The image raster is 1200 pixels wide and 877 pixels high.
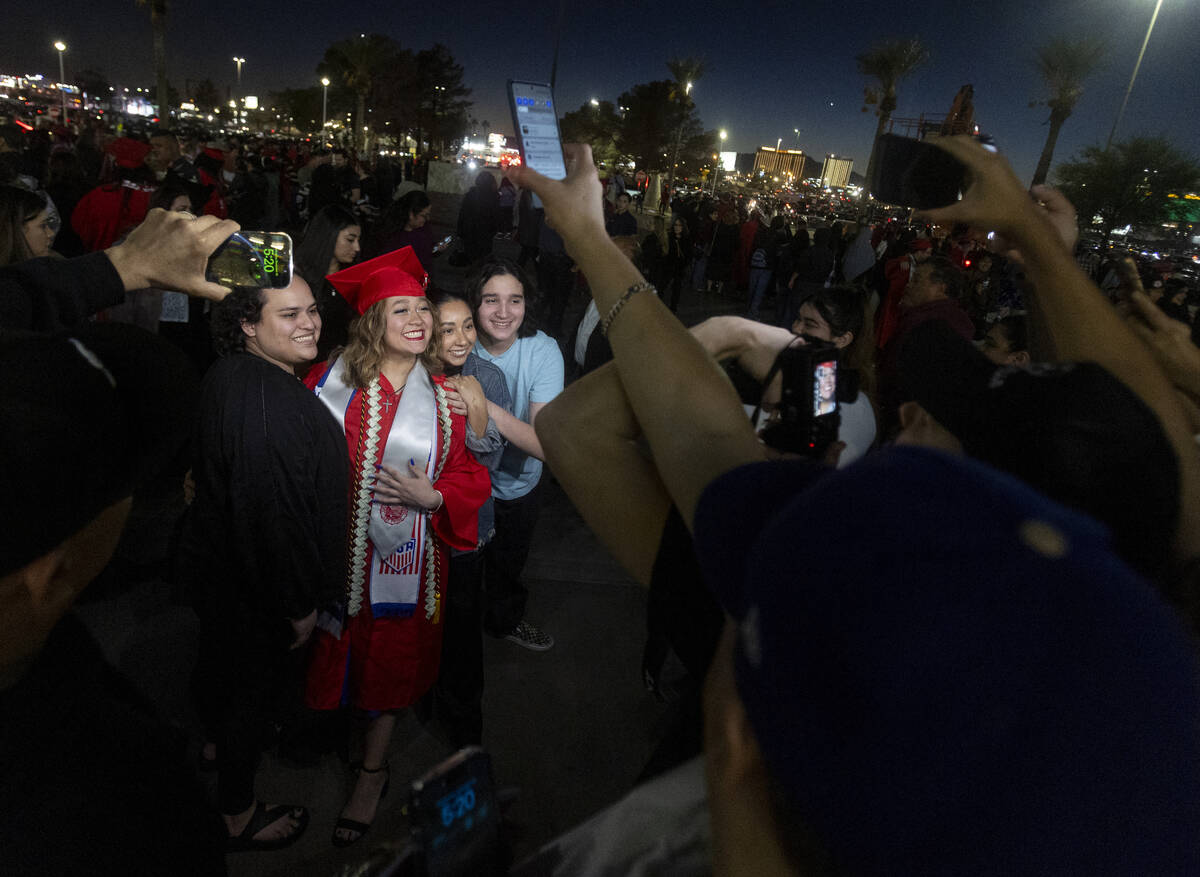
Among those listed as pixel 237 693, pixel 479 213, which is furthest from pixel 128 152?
pixel 479 213

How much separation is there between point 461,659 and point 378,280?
5.36 feet

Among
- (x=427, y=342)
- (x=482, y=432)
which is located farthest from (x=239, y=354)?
(x=482, y=432)

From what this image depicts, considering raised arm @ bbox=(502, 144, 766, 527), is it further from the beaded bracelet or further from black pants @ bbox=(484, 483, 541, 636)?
black pants @ bbox=(484, 483, 541, 636)

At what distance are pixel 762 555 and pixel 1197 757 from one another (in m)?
0.31

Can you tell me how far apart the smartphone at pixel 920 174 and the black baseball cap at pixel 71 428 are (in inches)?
58.1

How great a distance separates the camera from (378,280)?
2.70 metres

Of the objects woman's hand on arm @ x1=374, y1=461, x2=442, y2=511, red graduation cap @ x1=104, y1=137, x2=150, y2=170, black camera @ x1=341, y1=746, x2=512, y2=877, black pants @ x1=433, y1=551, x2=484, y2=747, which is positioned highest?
red graduation cap @ x1=104, y1=137, x2=150, y2=170

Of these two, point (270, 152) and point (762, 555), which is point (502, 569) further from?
point (270, 152)

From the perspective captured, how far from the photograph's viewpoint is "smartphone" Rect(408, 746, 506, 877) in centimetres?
82

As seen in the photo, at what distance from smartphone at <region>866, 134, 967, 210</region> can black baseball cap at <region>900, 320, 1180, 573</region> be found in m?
0.67

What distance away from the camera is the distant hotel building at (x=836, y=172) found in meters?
151

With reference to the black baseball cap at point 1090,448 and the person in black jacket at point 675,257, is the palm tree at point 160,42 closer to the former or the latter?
the person in black jacket at point 675,257

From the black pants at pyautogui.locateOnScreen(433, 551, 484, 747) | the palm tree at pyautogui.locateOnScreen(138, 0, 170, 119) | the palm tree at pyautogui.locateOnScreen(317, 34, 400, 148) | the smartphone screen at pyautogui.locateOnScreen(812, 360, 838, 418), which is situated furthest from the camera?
the palm tree at pyautogui.locateOnScreen(317, 34, 400, 148)

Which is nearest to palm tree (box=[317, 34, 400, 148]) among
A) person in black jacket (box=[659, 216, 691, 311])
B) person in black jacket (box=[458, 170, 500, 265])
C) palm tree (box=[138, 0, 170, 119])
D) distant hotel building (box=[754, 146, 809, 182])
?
palm tree (box=[138, 0, 170, 119])
